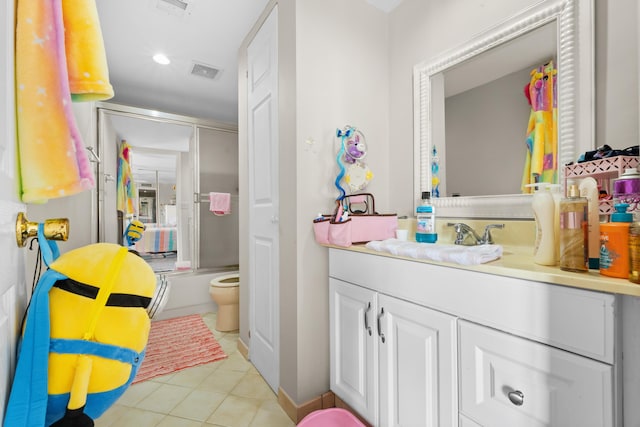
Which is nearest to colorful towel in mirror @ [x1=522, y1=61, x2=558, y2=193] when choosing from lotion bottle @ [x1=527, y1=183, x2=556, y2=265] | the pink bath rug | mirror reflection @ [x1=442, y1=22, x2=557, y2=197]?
mirror reflection @ [x1=442, y1=22, x2=557, y2=197]

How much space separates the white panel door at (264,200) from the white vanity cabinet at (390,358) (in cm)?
44

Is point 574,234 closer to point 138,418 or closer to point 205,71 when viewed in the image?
point 138,418

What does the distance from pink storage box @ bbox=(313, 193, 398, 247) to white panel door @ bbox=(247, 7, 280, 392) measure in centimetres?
36

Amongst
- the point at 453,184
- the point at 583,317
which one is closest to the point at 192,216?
the point at 453,184

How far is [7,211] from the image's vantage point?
51 cm

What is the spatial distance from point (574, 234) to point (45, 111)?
4.18 ft

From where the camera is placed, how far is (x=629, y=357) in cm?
63

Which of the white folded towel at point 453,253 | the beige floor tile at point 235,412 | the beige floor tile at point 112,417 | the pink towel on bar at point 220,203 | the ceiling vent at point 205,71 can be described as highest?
the ceiling vent at point 205,71

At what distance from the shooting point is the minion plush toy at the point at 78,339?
20.7 inches

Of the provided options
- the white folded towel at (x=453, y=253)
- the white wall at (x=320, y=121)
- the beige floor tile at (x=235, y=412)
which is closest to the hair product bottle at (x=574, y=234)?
the white folded towel at (x=453, y=253)

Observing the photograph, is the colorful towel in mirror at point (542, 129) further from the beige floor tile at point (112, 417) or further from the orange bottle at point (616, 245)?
the beige floor tile at point (112, 417)

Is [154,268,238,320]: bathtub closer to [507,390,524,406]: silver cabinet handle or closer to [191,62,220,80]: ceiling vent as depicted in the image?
[191,62,220,80]: ceiling vent

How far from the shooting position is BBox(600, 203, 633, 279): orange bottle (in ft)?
2.11

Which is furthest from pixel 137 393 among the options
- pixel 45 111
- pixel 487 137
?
pixel 487 137
